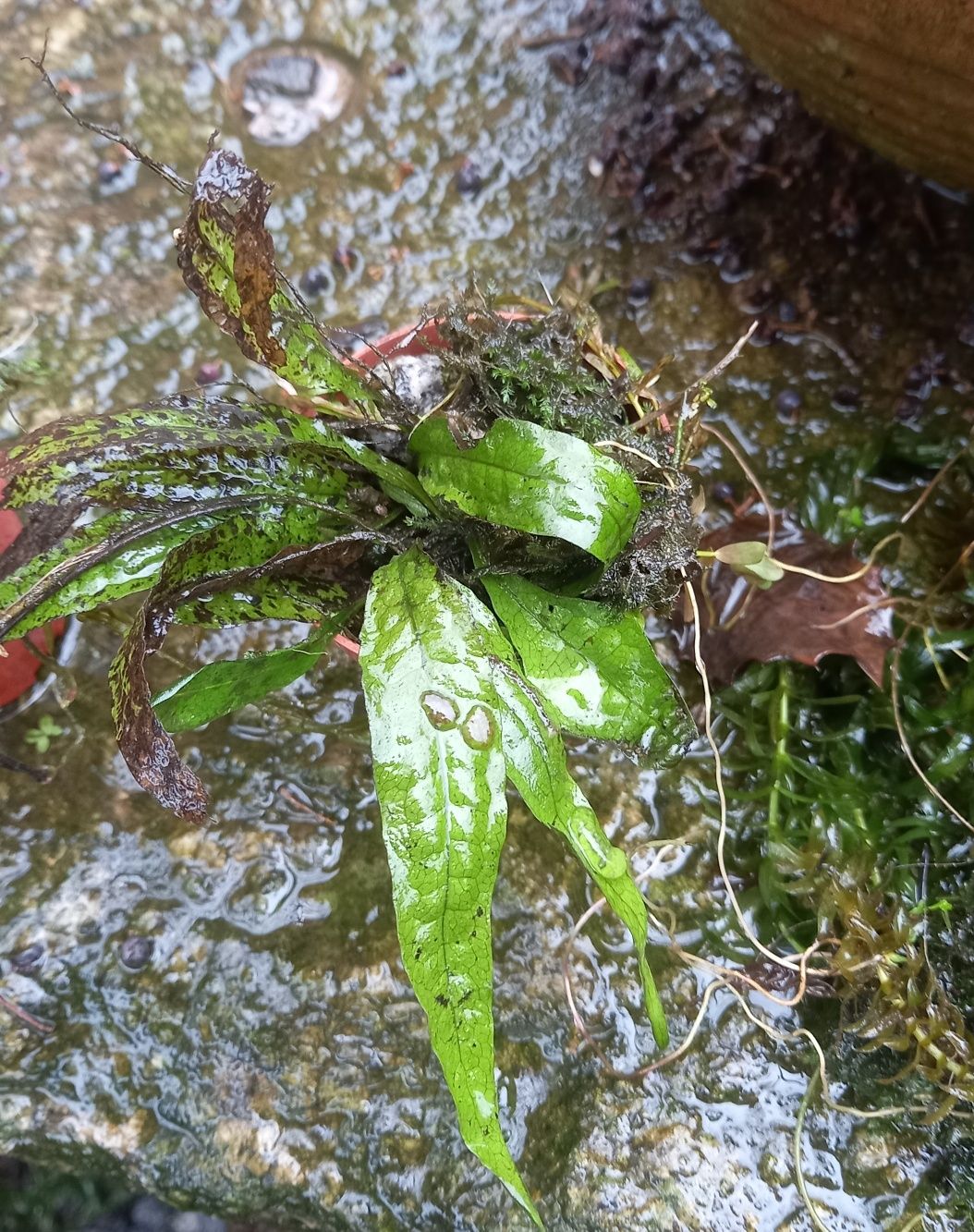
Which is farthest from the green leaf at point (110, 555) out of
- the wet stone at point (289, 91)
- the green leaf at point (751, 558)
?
the wet stone at point (289, 91)

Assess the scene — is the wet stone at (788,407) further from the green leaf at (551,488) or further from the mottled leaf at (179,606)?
the mottled leaf at (179,606)

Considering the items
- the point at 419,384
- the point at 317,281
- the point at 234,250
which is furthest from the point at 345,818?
the point at 317,281

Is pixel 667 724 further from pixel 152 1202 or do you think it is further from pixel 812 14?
pixel 152 1202

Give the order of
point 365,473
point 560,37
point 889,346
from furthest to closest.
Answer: point 560,37
point 889,346
point 365,473

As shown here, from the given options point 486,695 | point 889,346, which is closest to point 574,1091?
point 486,695

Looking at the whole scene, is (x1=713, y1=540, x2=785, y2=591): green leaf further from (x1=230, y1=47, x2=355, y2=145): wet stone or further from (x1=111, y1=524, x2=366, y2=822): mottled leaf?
(x1=230, y1=47, x2=355, y2=145): wet stone

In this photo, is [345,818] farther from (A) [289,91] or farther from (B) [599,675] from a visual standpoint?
(A) [289,91]
